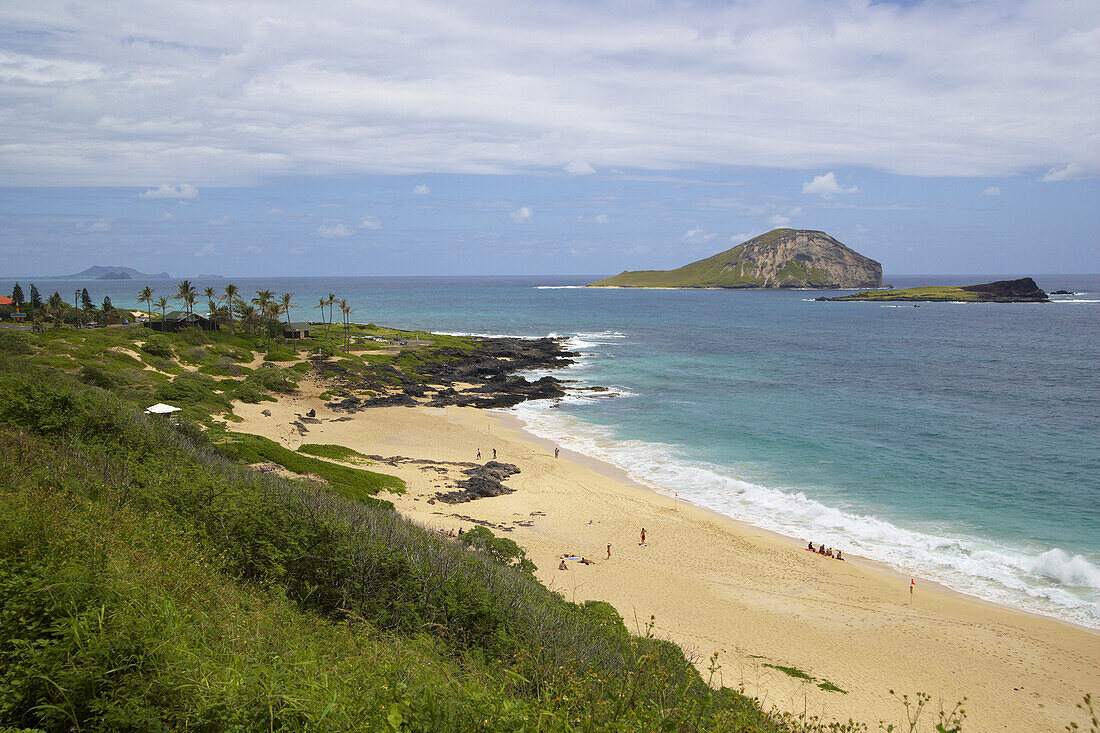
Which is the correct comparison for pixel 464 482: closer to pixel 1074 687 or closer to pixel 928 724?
pixel 928 724

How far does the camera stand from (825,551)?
22.9m

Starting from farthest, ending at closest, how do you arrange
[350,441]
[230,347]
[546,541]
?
[230,347] < [350,441] < [546,541]

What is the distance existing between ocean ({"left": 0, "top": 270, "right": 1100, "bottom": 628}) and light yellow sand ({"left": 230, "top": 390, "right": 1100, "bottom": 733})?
2.17 metres

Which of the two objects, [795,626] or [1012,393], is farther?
[1012,393]

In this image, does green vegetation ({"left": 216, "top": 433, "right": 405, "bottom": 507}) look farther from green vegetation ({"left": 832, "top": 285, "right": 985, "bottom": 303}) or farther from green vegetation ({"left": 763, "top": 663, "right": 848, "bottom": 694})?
green vegetation ({"left": 832, "top": 285, "right": 985, "bottom": 303})

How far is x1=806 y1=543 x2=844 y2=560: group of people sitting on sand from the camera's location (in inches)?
890

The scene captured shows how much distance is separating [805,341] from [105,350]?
7902 cm

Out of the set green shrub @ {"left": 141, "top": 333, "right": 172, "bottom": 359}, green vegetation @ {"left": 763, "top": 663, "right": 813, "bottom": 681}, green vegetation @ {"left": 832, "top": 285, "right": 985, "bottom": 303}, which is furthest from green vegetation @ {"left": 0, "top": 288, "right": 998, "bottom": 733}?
green vegetation @ {"left": 832, "top": 285, "right": 985, "bottom": 303}

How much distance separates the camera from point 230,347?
174 feet

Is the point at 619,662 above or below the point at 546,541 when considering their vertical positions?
above

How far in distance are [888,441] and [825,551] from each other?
1694 centimetres

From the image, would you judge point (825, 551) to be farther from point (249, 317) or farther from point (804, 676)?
point (249, 317)

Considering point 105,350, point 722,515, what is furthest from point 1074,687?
point 105,350

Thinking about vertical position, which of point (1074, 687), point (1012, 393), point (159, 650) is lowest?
point (1074, 687)
